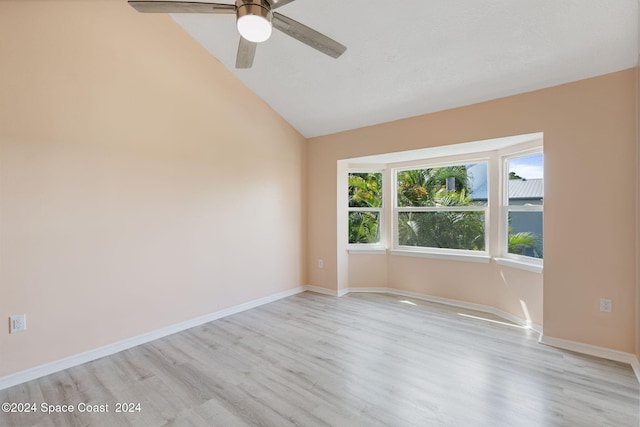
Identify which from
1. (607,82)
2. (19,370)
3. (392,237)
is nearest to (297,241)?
(392,237)

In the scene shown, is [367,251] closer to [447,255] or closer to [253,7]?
[447,255]

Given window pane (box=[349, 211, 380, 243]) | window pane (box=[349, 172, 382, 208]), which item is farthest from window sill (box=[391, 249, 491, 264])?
window pane (box=[349, 172, 382, 208])

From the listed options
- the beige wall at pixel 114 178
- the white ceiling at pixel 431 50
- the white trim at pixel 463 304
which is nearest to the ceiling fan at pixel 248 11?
the white ceiling at pixel 431 50

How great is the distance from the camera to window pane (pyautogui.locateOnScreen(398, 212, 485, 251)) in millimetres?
3717

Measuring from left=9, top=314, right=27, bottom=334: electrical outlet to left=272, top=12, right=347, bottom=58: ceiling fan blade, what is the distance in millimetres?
2821

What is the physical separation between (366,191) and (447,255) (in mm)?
1518

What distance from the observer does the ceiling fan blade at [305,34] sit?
1725 mm

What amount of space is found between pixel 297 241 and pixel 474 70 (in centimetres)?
311

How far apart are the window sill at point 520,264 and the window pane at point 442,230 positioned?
0.34m

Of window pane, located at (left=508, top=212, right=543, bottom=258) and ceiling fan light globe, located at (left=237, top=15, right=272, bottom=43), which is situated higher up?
ceiling fan light globe, located at (left=237, top=15, right=272, bottom=43)

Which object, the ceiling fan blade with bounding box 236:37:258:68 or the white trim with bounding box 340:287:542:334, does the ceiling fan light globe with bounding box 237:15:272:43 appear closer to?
the ceiling fan blade with bounding box 236:37:258:68

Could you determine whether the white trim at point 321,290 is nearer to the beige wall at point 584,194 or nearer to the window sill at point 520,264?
the window sill at point 520,264

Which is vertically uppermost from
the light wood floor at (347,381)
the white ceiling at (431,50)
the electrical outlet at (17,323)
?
the white ceiling at (431,50)

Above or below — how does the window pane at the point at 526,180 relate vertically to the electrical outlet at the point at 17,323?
above
